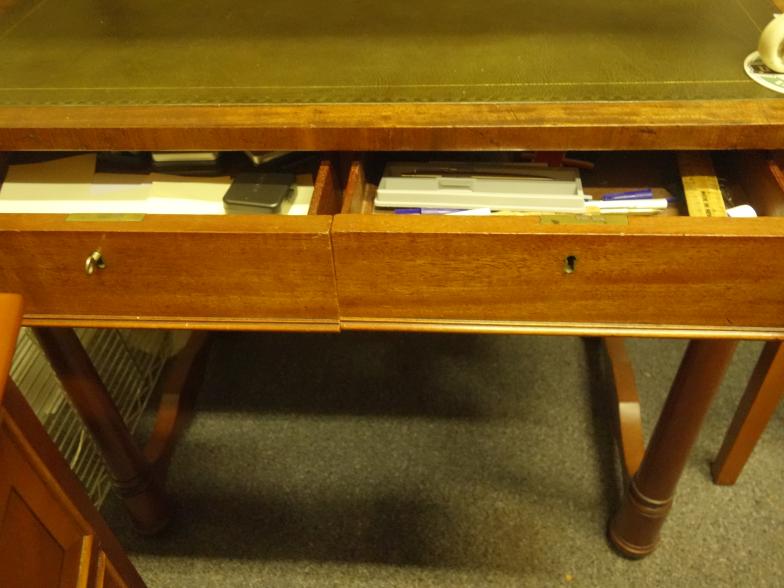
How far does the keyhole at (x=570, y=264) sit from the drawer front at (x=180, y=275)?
190 millimetres

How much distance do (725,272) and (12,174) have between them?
0.66 metres

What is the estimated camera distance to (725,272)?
20.5 inches

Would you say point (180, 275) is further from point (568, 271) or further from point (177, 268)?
point (568, 271)

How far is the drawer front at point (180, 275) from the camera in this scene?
532 mm

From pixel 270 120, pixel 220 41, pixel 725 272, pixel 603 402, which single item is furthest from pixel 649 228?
pixel 603 402

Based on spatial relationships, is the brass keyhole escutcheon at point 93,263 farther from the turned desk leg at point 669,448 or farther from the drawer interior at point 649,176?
the turned desk leg at point 669,448

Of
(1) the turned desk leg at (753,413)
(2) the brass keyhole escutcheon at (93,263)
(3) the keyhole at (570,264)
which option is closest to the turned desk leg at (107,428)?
(2) the brass keyhole escutcheon at (93,263)

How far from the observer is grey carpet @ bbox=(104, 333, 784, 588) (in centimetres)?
94

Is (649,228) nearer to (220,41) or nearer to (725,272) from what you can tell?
(725,272)

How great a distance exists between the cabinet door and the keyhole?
1.34 feet

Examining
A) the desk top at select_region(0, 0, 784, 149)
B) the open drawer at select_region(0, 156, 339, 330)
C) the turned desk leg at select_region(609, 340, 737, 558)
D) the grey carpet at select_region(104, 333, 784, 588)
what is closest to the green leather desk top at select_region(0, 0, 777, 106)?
the desk top at select_region(0, 0, 784, 149)

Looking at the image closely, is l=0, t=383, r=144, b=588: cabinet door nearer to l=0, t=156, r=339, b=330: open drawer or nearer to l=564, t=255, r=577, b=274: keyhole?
l=0, t=156, r=339, b=330: open drawer

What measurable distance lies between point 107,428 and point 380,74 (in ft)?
1.82

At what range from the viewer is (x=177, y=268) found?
562mm
